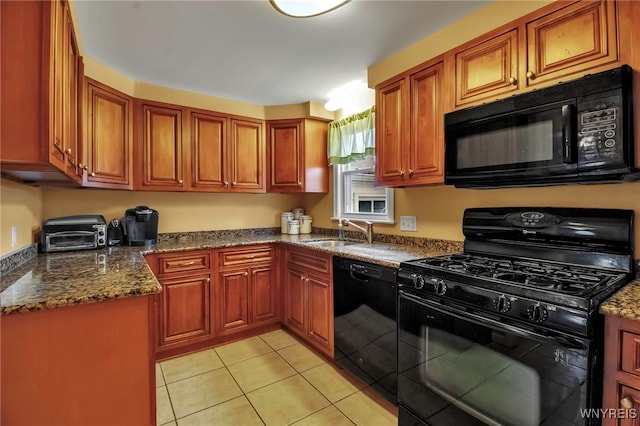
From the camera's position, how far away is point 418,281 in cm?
159

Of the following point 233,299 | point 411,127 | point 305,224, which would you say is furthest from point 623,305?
point 305,224

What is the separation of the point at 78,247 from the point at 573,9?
130 inches

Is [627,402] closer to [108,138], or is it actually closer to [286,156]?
[286,156]

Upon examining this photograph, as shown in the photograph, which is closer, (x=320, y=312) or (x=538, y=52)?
(x=538, y=52)

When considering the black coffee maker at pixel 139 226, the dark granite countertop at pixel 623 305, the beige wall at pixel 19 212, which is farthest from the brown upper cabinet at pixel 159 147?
the dark granite countertop at pixel 623 305

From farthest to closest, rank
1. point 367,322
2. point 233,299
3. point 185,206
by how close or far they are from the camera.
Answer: point 185,206, point 233,299, point 367,322

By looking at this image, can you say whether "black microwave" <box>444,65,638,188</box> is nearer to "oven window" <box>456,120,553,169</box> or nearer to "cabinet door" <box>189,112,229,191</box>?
"oven window" <box>456,120,553,169</box>

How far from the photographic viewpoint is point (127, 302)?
1271 mm

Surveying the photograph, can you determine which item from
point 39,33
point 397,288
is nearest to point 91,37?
point 39,33

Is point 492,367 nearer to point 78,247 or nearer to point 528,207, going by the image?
point 528,207

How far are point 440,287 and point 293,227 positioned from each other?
2209 mm

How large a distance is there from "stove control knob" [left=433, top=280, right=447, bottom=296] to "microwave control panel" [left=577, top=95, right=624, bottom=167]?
2.55ft

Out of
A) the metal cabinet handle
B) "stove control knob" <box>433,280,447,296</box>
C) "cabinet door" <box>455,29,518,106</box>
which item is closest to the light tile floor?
"stove control knob" <box>433,280,447,296</box>

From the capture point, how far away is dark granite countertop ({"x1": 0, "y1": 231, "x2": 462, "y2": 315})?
1152 millimetres
